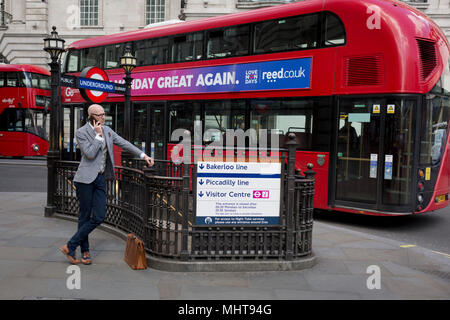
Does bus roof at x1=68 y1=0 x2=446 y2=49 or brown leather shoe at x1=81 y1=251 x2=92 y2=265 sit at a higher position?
bus roof at x1=68 y1=0 x2=446 y2=49

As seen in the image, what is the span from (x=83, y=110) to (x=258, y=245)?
11.1m

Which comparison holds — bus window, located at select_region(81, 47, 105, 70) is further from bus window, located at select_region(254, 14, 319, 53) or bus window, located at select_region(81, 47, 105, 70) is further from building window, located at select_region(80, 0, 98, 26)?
building window, located at select_region(80, 0, 98, 26)

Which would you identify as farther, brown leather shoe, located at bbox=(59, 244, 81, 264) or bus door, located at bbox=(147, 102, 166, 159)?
bus door, located at bbox=(147, 102, 166, 159)

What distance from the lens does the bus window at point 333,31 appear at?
8.14 metres

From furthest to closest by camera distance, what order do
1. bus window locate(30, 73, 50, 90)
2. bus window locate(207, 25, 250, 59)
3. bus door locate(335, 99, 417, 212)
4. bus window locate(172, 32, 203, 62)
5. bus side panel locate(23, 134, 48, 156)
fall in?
bus window locate(30, 73, 50, 90), bus side panel locate(23, 134, 48, 156), bus window locate(172, 32, 203, 62), bus window locate(207, 25, 250, 59), bus door locate(335, 99, 417, 212)

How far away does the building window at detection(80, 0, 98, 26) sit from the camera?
27672 mm

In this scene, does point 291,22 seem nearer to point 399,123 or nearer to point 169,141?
point 399,123

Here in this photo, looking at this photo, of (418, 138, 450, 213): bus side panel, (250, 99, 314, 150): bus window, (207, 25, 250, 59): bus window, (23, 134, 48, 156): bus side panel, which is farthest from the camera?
(23, 134, 48, 156): bus side panel

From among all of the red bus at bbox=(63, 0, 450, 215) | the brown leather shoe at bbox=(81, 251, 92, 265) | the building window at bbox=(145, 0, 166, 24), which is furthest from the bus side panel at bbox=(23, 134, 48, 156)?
the brown leather shoe at bbox=(81, 251, 92, 265)

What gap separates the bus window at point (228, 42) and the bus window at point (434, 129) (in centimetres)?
387

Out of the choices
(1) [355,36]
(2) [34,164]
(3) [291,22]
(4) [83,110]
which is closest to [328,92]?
(1) [355,36]

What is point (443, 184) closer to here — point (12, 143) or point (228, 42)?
point (228, 42)

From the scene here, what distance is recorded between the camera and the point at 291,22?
28.9 feet

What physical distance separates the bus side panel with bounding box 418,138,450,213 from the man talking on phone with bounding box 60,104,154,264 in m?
5.94
